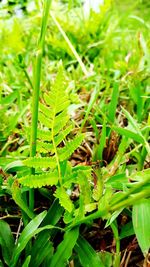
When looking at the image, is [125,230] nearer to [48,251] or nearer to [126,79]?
[48,251]

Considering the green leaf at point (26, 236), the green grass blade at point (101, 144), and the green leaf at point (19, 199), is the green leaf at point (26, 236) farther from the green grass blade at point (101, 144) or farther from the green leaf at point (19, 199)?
the green grass blade at point (101, 144)

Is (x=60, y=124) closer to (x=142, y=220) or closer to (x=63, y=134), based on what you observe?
(x=63, y=134)

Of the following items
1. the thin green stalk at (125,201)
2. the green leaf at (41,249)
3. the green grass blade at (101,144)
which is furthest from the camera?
the green grass blade at (101,144)

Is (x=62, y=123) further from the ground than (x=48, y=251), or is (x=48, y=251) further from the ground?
(x=62, y=123)

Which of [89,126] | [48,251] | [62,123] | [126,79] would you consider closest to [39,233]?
[48,251]

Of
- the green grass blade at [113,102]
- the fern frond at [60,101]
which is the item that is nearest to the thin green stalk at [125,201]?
the fern frond at [60,101]

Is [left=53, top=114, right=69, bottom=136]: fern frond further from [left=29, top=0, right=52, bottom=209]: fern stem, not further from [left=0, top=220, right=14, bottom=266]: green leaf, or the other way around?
[left=0, top=220, right=14, bottom=266]: green leaf

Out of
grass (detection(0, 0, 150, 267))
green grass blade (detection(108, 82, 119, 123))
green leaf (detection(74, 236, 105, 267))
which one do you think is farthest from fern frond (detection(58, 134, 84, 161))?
green grass blade (detection(108, 82, 119, 123))
